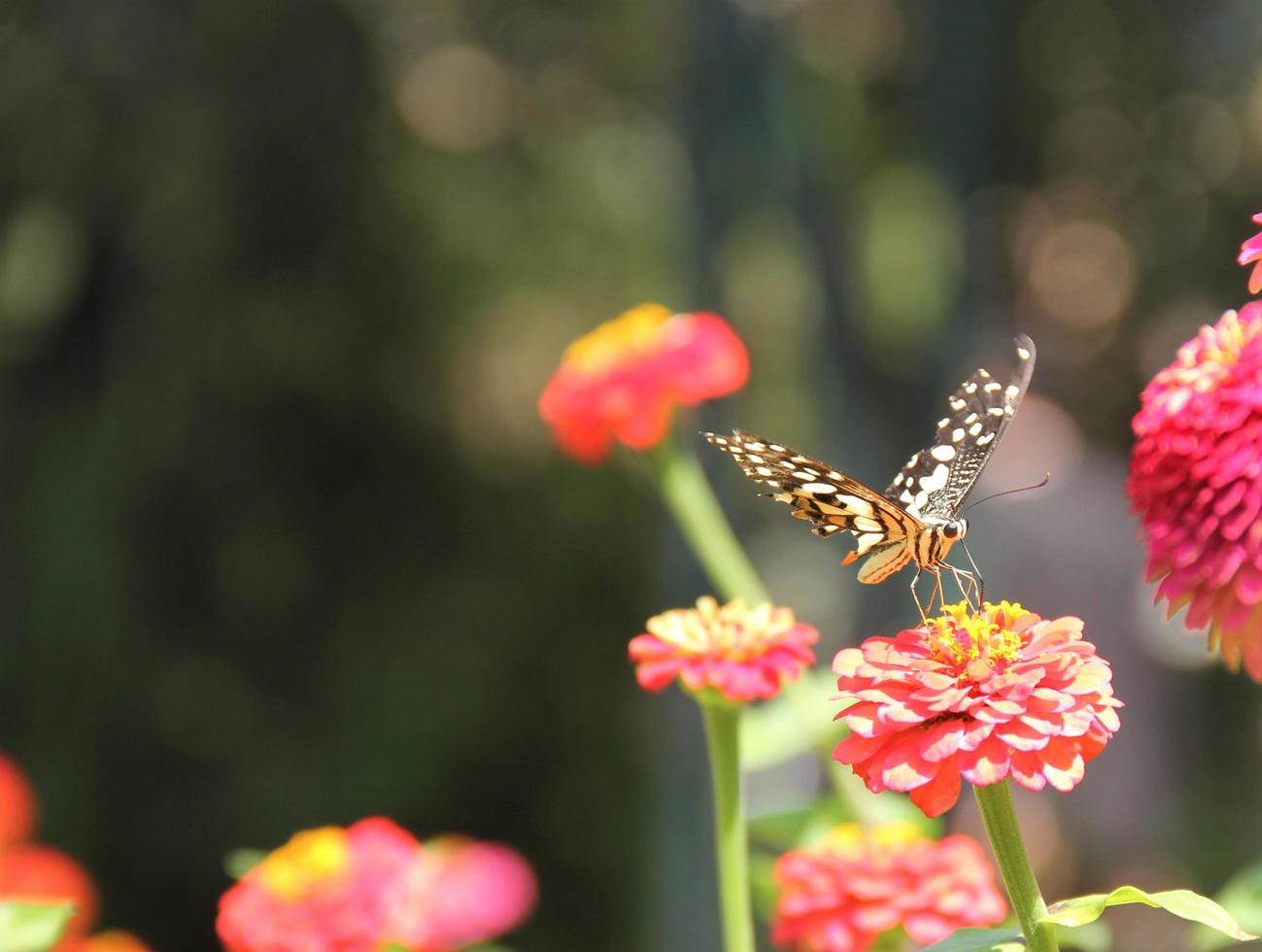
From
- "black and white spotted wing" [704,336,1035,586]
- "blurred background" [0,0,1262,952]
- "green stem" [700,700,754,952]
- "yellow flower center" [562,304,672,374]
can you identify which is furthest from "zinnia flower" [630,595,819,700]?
"blurred background" [0,0,1262,952]

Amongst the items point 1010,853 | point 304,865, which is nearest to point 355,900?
point 304,865

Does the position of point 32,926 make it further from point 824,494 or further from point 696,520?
point 696,520

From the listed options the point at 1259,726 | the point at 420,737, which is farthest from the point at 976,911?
the point at 1259,726

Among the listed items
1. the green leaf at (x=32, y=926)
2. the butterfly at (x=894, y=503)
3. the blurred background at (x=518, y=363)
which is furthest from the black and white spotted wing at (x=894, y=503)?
the blurred background at (x=518, y=363)

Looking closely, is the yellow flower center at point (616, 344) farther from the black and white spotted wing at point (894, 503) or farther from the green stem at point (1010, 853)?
the green stem at point (1010, 853)

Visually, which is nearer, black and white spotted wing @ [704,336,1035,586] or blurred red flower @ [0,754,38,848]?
black and white spotted wing @ [704,336,1035,586]

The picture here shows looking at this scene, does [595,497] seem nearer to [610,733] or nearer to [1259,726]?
[610,733]

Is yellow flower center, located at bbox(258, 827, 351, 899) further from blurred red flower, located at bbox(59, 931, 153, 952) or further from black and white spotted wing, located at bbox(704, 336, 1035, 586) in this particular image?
black and white spotted wing, located at bbox(704, 336, 1035, 586)
